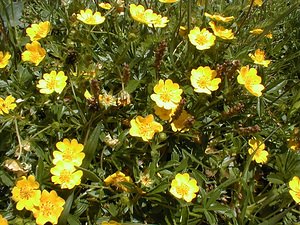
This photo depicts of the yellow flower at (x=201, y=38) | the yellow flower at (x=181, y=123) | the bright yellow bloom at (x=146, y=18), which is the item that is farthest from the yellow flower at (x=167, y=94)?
the bright yellow bloom at (x=146, y=18)

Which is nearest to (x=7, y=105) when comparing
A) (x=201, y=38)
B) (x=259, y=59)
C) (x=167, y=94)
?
(x=167, y=94)

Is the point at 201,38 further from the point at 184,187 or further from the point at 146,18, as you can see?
the point at 184,187

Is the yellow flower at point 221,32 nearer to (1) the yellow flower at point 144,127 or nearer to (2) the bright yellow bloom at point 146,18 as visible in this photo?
(2) the bright yellow bloom at point 146,18

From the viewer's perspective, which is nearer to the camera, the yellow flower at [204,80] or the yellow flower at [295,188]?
the yellow flower at [295,188]

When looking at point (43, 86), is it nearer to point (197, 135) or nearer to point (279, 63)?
point (197, 135)

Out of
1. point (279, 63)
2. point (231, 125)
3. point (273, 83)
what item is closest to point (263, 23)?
Result: point (279, 63)
